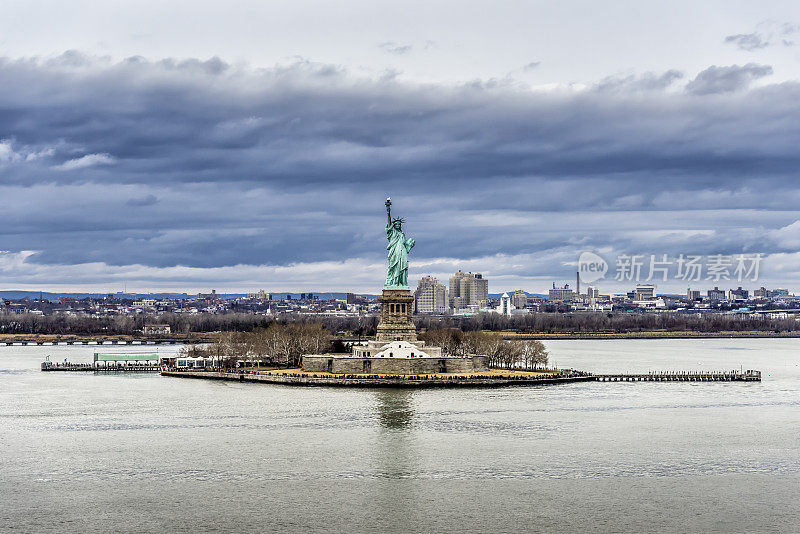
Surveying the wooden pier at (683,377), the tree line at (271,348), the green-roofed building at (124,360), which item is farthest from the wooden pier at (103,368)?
the wooden pier at (683,377)

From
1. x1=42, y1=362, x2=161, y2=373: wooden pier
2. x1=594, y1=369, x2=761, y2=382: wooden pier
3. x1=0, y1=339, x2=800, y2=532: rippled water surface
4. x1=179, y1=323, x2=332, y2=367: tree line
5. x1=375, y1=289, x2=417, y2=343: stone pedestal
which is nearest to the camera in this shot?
x1=0, y1=339, x2=800, y2=532: rippled water surface

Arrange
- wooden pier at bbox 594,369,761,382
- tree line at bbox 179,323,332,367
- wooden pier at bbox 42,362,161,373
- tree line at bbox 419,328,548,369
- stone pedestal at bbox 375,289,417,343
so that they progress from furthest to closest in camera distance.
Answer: wooden pier at bbox 42,362,161,373
tree line at bbox 419,328,548,369
tree line at bbox 179,323,332,367
stone pedestal at bbox 375,289,417,343
wooden pier at bbox 594,369,761,382

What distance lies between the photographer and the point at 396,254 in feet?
265

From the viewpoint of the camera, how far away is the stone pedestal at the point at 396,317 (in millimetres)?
78875

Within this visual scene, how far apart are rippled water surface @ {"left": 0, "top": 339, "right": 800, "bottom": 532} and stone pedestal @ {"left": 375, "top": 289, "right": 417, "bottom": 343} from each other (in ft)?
41.2

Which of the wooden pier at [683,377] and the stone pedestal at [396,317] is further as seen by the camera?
the stone pedestal at [396,317]

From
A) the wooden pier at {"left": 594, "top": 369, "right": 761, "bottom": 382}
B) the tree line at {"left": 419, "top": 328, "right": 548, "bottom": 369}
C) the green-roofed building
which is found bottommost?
the wooden pier at {"left": 594, "top": 369, "right": 761, "bottom": 382}

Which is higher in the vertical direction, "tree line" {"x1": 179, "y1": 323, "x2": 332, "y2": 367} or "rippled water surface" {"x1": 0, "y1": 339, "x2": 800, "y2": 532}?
"tree line" {"x1": 179, "y1": 323, "x2": 332, "y2": 367}

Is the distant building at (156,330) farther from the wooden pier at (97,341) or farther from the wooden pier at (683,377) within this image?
the wooden pier at (683,377)

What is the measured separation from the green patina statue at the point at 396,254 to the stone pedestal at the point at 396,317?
0.67 meters

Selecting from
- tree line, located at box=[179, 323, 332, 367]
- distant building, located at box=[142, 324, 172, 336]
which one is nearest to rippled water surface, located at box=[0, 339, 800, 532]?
tree line, located at box=[179, 323, 332, 367]

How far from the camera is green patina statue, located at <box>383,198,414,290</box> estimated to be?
80.5m

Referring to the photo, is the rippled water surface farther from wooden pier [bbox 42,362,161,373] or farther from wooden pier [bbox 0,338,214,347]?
wooden pier [bbox 0,338,214,347]

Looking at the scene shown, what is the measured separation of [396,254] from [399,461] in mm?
40978
